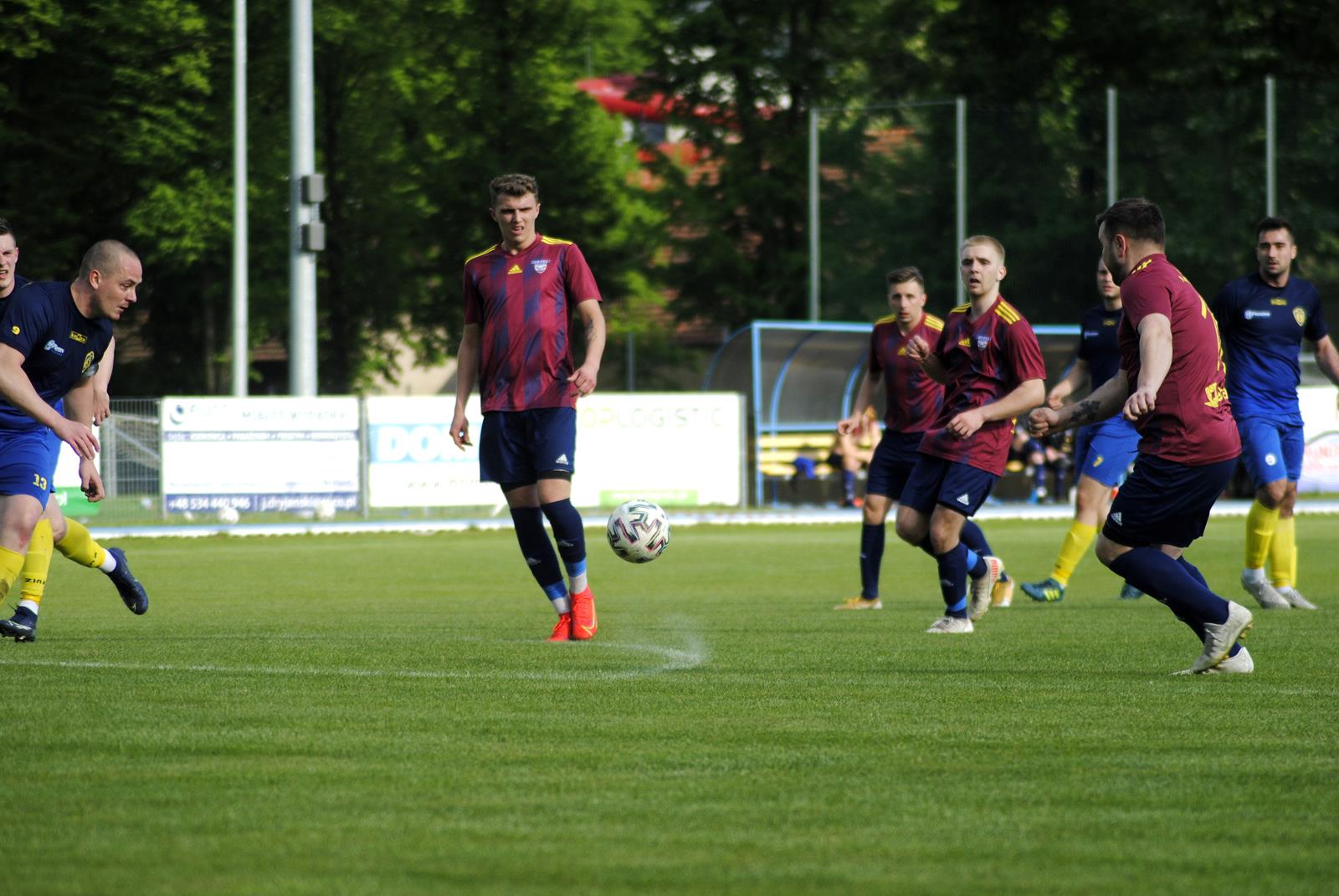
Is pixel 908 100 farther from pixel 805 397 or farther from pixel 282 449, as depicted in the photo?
pixel 282 449

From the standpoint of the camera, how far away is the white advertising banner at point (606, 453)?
25359 mm

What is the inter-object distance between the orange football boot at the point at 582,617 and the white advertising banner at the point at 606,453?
1487cm

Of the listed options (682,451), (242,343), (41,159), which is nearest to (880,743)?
(682,451)

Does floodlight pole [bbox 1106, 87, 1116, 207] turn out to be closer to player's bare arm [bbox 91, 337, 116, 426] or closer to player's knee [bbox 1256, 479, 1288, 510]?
player's knee [bbox 1256, 479, 1288, 510]

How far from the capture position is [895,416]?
12.4m

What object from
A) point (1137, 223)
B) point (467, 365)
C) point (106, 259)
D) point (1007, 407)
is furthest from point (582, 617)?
point (1137, 223)

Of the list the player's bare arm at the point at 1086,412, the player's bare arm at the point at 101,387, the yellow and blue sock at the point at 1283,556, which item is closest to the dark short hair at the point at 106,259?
the player's bare arm at the point at 101,387

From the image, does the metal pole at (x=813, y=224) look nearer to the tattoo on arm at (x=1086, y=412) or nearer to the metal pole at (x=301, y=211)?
the metal pole at (x=301, y=211)

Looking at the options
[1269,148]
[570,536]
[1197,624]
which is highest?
[1269,148]

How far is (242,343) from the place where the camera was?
1150 inches

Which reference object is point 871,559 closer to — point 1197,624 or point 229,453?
point 1197,624

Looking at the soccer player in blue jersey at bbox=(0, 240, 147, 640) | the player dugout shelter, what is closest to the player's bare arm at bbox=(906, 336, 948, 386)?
the soccer player in blue jersey at bbox=(0, 240, 147, 640)

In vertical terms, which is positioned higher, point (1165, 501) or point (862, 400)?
point (862, 400)

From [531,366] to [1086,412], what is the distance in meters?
2.73
